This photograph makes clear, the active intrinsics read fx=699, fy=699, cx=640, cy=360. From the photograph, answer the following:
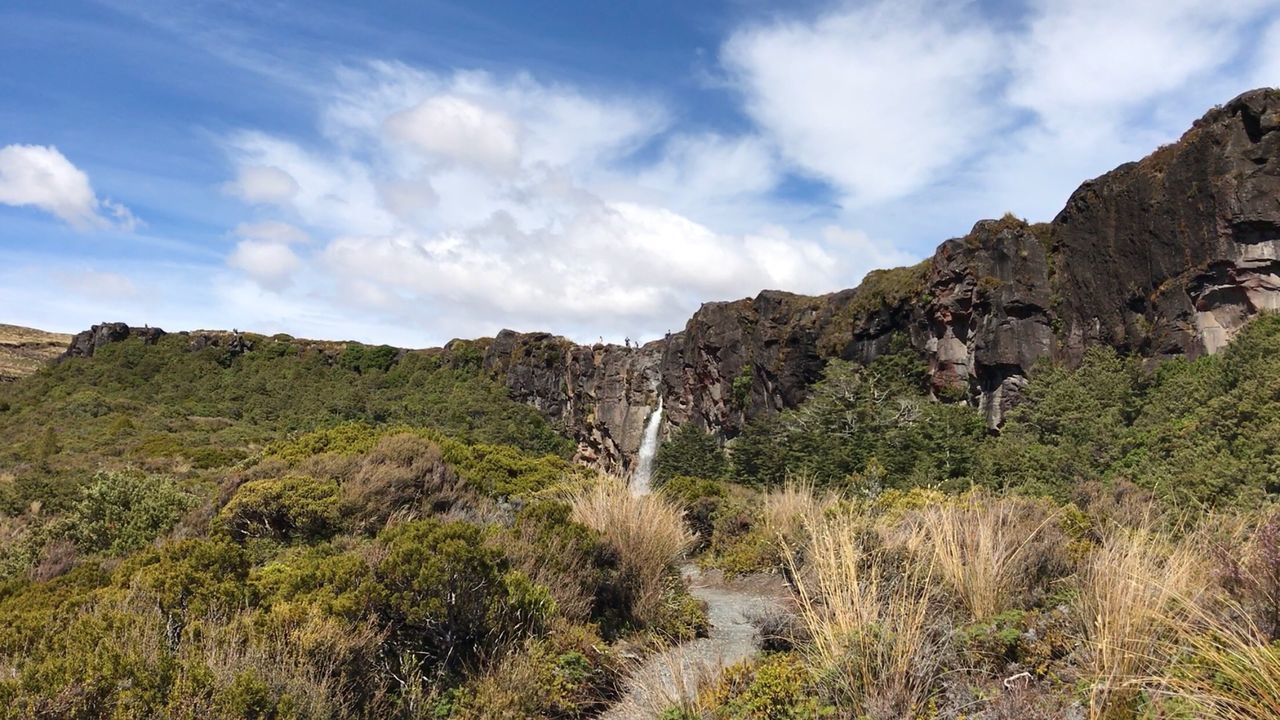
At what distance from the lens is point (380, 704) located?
4352mm

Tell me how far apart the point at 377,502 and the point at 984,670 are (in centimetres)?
817

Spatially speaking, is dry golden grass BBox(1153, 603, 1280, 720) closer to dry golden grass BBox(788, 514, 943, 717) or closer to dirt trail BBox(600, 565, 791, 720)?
dry golden grass BBox(788, 514, 943, 717)

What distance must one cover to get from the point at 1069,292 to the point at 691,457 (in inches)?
769

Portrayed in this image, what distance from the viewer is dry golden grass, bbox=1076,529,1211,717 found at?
3328mm

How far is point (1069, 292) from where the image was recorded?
2861 cm

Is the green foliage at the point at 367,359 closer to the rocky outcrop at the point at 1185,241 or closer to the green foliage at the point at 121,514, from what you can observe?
the rocky outcrop at the point at 1185,241

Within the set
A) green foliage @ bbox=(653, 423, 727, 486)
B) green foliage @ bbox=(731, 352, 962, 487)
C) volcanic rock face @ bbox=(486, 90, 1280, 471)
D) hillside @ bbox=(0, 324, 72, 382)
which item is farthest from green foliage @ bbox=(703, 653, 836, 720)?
hillside @ bbox=(0, 324, 72, 382)

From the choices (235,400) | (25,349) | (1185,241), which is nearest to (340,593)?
(1185,241)

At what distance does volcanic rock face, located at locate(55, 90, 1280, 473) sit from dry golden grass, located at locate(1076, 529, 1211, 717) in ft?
35.1

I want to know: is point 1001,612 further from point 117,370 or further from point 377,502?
point 117,370

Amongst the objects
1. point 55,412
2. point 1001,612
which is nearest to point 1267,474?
point 1001,612

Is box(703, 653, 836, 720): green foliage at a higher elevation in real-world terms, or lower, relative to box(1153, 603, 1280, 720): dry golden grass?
lower

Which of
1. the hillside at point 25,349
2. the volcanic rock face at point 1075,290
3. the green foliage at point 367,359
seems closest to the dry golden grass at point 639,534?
the volcanic rock face at point 1075,290

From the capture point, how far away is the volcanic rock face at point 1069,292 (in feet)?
76.6
